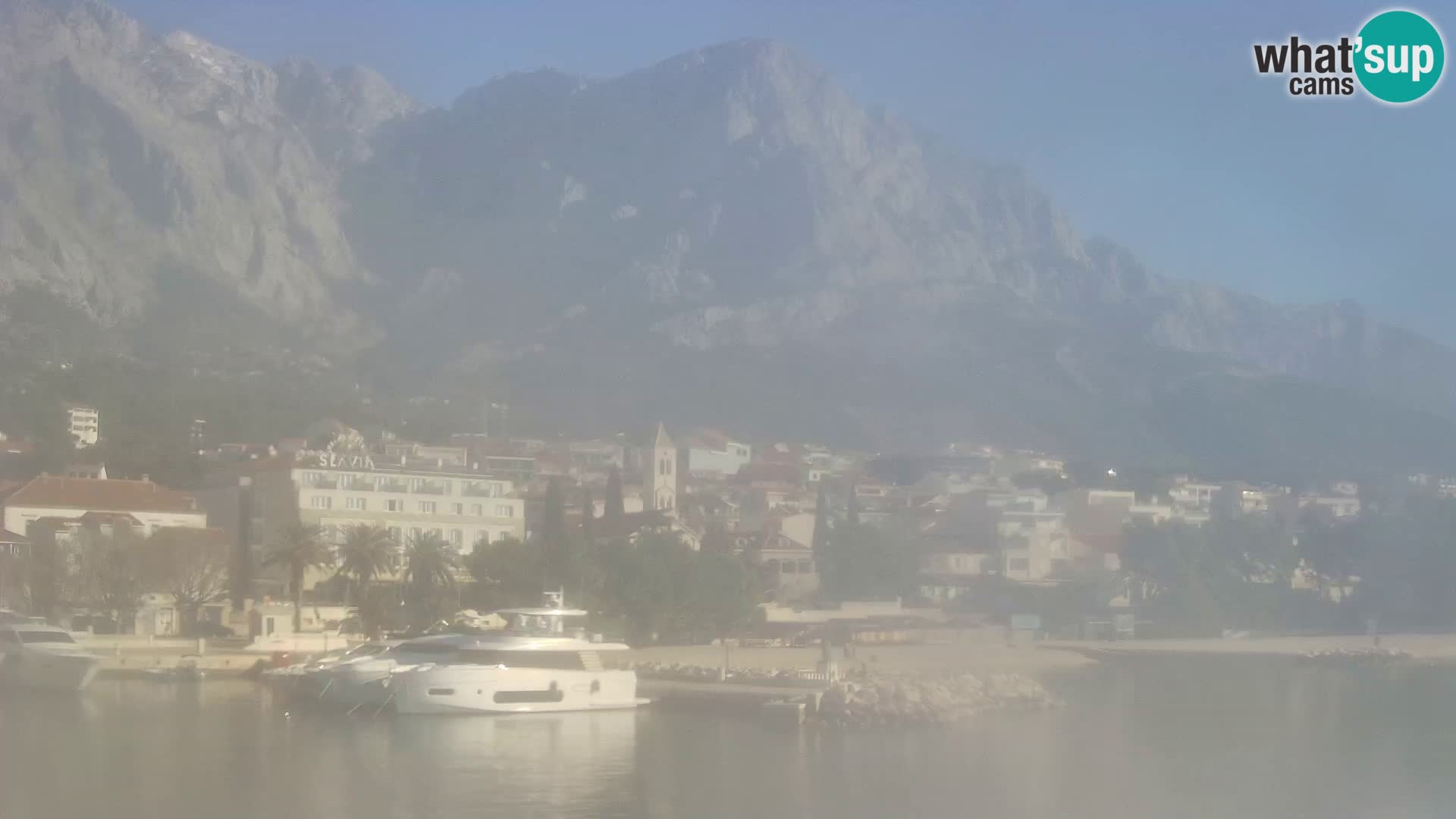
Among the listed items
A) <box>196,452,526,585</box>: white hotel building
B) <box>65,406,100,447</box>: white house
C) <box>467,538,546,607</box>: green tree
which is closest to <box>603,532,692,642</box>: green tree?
<box>467,538,546,607</box>: green tree

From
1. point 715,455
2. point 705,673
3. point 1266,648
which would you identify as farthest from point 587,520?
point 715,455

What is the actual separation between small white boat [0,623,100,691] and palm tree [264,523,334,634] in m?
2.97

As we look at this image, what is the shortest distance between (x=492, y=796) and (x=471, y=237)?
43.5m

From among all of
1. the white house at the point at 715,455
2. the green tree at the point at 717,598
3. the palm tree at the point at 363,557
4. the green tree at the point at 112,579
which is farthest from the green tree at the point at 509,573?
the white house at the point at 715,455

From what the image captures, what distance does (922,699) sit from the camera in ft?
52.3

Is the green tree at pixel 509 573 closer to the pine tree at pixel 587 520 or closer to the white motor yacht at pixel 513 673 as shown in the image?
the pine tree at pixel 587 520

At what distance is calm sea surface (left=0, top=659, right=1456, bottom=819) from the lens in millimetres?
10945

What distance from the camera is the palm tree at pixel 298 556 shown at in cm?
1889

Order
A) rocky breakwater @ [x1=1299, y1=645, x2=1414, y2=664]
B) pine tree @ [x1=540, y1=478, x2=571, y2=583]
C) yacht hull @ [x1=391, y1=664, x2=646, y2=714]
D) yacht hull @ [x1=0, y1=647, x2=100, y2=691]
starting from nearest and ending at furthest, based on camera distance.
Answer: yacht hull @ [x1=391, y1=664, x2=646, y2=714], yacht hull @ [x1=0, y1=647, x2=100, y2=691], pine tree @ [x1=540, y1=478, x2=571, y2=583], rocky breakwater @ [x1=1299, y1=645, x2=1414, y2=664]

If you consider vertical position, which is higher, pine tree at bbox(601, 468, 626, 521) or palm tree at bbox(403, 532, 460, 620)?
pine tree at bbox(601, 468, 626, 521)

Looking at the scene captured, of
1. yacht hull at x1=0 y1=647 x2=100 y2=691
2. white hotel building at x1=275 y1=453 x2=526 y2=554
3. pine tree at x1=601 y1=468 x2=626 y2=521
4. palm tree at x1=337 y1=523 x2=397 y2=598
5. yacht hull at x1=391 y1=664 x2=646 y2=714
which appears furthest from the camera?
pine tree at x1=601 y1=468 x2=626 y2=521

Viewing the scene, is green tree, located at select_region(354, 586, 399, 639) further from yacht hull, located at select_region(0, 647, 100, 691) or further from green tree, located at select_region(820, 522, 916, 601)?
green tree, located at select_region(820, 522, 916, 601)

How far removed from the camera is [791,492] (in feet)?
104

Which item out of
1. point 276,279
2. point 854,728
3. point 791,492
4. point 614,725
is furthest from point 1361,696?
point 276,279
